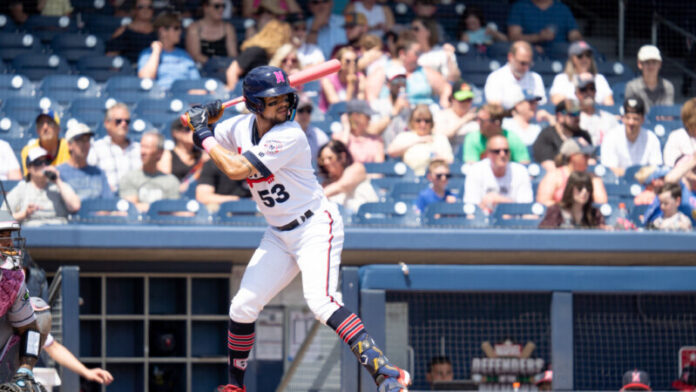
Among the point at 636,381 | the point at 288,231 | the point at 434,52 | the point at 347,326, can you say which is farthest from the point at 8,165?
the point at 636,381

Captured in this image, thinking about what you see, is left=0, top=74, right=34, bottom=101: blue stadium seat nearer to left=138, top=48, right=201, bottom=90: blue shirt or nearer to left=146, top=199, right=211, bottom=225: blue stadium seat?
left=138, top=48, right=201, bottom=90: blue shirt

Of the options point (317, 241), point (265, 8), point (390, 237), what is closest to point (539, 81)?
point (265, 8)

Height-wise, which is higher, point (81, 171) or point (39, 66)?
point (39, 66)

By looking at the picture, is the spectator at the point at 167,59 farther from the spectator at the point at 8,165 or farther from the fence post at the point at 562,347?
the fence post at the point at 562,347

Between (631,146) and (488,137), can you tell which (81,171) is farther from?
(631,146)

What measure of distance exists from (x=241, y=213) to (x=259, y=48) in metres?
2.30

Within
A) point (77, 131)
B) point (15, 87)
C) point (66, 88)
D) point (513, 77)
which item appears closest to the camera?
point (77, 131)

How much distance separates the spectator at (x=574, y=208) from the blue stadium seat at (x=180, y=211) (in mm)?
2049

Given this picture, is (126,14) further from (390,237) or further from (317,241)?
(317,241)

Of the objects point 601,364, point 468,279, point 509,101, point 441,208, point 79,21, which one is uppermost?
point 79,21

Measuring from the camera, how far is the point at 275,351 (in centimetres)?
750

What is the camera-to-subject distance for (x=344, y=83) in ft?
29.8

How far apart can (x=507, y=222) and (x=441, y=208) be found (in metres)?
0.42

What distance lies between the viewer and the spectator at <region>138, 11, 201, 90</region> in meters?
9.16
